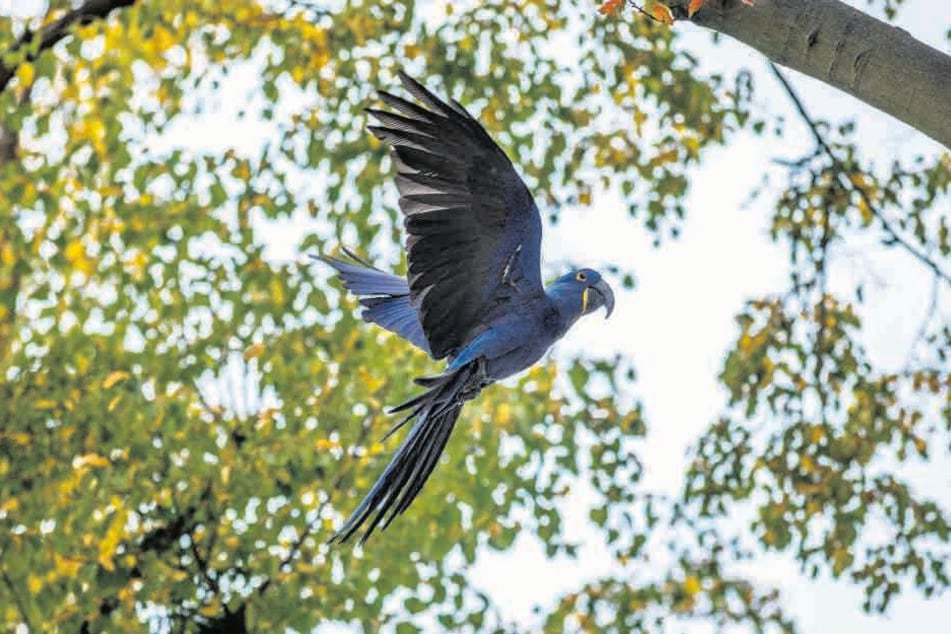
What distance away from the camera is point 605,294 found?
397cm

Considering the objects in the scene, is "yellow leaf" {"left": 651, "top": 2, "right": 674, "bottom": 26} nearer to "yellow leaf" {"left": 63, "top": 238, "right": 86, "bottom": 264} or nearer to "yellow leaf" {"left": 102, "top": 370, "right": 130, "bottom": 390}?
"yellow leaf" {"left": 102, "top": 370, "right": 130, "bottom": 390}

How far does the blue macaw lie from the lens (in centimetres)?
368

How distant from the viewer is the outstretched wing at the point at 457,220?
3.68 meters

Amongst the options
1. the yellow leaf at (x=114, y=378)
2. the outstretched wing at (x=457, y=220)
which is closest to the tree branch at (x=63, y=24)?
the yellow leaf at (x=114, y=378)

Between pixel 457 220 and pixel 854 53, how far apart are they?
1254mm

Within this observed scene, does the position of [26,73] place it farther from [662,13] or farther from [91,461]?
[662,13]

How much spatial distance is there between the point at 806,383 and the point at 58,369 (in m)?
3.89

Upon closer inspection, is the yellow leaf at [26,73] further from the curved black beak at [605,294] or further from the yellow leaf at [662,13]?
the yellow leaf at [662,13]

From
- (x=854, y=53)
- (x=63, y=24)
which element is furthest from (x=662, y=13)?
(x=63, y=24)

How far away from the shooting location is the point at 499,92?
25.6ft

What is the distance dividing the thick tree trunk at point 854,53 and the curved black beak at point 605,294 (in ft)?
3.51

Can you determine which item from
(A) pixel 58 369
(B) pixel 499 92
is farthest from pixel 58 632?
(B) pixel 499 92

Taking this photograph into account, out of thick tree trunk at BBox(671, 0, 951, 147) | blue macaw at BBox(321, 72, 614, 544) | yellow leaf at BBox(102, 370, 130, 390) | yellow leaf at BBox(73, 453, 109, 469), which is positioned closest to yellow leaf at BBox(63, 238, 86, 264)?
yellow leaf at BBox(102, 370, 130, 390)

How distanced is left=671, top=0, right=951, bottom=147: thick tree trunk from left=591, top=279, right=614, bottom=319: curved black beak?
107 cm
